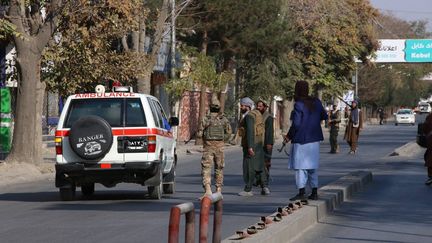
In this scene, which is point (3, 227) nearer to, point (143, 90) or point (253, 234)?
point (253, 234)

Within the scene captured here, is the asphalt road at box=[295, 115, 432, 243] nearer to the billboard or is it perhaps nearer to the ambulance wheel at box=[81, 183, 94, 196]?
the ambulance wheel at box=[81, 183, 94, 196]

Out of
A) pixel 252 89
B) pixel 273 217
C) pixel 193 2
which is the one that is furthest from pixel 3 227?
pixel 252 89

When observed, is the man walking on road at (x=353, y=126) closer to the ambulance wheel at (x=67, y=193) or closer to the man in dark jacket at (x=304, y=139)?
the ambulance wheel at (x=67, y=193)

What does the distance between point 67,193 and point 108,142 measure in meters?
1.41

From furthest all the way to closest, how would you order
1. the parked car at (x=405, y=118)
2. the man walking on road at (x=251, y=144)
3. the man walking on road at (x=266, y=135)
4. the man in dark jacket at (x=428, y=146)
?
1. the parked car at (x=405, y=118)
2. the man in dark jacket at (x=428, y=146)
3. the man walking on road at (x=266, y=135)
4. the man walking on road at (x=251, y=144)

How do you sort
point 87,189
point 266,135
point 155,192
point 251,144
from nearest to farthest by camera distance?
point 155,192 < point 251,144 < point 266,135 < point 87,189

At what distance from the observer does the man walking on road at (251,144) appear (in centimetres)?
2009

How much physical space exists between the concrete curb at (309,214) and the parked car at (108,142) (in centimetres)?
309

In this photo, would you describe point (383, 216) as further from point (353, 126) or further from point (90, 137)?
point (353, 126)

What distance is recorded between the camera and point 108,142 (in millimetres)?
18828

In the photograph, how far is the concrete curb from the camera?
1206 centimetres

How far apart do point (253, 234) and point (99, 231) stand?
3175mm

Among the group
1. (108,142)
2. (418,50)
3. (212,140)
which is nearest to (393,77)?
(418,50)

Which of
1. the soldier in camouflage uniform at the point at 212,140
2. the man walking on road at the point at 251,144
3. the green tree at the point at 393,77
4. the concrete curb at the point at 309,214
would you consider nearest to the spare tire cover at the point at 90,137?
the soldier in camouflage uniform at the point at 212,140
